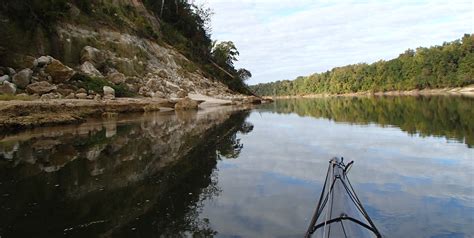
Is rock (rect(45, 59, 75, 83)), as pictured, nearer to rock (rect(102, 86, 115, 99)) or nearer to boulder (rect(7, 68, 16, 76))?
boulder (rect(7, 68, 16, 76))

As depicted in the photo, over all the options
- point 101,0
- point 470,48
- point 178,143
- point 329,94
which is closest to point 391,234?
point 178,143

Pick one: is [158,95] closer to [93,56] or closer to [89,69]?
[93,56]

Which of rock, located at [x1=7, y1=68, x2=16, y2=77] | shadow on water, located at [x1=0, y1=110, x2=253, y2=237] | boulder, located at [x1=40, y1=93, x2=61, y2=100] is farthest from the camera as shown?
rock, located at [x1=7, y1=68, x2=16, y2=77]

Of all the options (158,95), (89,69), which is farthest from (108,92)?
(158,95)

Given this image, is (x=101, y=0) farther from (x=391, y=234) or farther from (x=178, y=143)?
(x=391, y=234)

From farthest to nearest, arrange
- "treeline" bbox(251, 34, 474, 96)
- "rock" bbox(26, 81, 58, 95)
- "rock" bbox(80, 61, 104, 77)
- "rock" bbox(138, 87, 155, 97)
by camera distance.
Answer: "treeline" bbox(251, 34, 474, 96) < "rock" bbox(138, 87, 155, 97) < "rock" bbox(80, 61, 104, 77) < "rock" bbox(26, 81, 58, 95)

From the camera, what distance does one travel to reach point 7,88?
2200 centimetres

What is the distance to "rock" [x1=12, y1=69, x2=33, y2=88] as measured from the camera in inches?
→ 948

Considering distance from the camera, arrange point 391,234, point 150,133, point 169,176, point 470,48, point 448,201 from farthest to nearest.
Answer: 1. point 470,48
2. point 150,133
3. point 169,176
4. point 448,201
5. point 391,234

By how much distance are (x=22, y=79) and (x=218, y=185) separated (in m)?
20.9

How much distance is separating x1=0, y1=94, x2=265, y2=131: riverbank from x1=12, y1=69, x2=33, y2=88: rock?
330 cm

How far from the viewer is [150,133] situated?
17.0 metres

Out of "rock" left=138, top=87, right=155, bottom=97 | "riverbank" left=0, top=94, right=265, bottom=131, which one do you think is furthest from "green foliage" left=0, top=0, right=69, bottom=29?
"riverbank" left=0, top=94, right=265, bottom=131

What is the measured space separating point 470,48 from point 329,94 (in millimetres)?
68924
